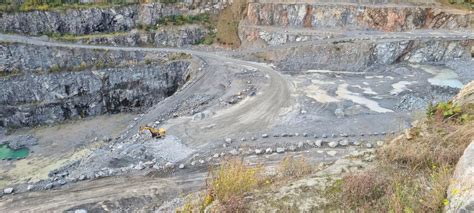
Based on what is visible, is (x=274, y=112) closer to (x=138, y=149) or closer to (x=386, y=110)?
(x=386, y=110)

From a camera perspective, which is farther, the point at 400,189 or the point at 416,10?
the point at 416,10

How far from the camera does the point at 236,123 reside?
65.5ft

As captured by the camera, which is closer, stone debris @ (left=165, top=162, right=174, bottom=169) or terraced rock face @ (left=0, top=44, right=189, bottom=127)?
stone debris @ (left=165, top=162, right=174, bottom=169)

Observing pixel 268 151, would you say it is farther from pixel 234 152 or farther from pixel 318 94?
pixel 318 94

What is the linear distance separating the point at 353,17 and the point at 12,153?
92.2 feet

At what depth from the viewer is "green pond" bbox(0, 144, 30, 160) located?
2351cm

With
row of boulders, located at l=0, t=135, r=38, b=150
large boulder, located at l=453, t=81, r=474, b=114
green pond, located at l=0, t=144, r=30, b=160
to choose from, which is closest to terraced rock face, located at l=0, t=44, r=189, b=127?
row of boulders, located at l=0, t=135, r=38, b=150

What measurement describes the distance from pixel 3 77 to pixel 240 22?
66.9 feet

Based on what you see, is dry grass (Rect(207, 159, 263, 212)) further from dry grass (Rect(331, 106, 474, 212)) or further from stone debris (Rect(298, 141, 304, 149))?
stone debris (Rect(298, 141, 304, 149))

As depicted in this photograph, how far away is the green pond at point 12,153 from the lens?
2351 cm

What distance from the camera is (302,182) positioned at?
8109 mm

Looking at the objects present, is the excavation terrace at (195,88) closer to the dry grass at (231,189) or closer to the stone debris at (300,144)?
the stone debris at (300,144)

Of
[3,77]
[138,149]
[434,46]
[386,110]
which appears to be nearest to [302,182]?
[138,149]

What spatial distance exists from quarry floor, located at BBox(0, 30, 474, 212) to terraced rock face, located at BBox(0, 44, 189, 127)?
1397 mm
